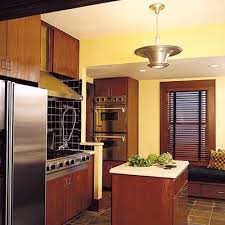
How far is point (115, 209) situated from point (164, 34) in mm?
2292

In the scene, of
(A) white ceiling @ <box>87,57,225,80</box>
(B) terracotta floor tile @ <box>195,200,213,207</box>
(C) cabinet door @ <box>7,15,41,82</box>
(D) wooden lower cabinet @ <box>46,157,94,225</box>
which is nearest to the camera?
(C) cabinet door @ <box>7,15,41,82</box>

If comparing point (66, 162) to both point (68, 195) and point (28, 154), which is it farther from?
point (28, 154)

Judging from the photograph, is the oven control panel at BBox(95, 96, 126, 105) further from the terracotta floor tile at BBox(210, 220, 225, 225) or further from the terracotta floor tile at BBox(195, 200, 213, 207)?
the terracotta floor tile at BBox(210, 220, 225, 225)

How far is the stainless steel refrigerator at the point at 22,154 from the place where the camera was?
2123 millimetres

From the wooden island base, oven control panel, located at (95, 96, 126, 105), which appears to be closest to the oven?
oven control panel, located at (95, 96, 126, 105)

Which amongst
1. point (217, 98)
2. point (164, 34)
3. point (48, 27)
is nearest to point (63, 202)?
point (48, 27)

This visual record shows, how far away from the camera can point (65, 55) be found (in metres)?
3.95

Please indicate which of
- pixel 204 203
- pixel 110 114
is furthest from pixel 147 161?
pixel 110 114

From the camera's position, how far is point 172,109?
5.96 m

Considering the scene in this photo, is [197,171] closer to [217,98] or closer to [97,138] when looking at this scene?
[217,98]

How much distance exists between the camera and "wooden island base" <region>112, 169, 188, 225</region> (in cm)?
262

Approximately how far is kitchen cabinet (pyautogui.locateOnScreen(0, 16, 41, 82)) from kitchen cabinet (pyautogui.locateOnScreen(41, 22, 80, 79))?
76cm

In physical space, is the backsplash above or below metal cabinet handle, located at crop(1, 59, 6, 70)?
below

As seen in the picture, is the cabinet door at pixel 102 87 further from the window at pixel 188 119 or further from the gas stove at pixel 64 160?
the gas stove at pixel 64 160
